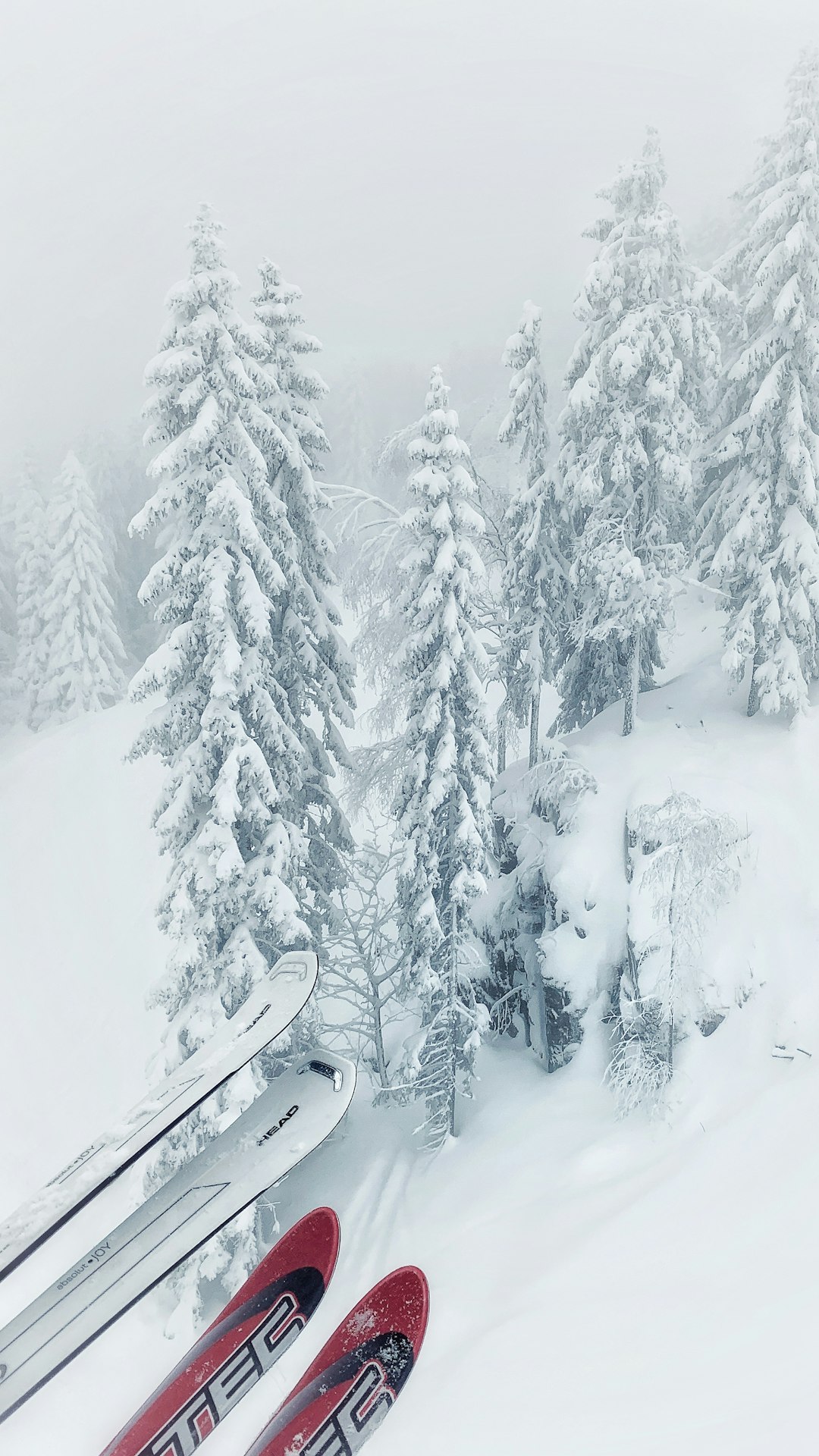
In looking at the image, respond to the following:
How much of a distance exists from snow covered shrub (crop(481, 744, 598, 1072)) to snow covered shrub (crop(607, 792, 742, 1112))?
123 centimetres

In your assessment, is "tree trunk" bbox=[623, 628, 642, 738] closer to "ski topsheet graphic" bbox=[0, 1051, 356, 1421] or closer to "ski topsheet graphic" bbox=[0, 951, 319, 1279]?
"ski topsheet graphic" bbox=[0, 951, 319, 1279]

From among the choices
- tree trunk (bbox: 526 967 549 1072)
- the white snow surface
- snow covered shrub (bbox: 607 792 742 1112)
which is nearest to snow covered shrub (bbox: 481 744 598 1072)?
tree trunk (bbox: 526 967 549 1072)

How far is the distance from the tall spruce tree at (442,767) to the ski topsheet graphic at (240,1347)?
325cm

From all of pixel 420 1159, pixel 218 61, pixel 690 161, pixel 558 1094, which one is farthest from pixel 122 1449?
pixel 218 61

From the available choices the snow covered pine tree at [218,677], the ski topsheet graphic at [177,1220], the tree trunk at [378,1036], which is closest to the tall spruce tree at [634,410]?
the snow covered pine tree at [218,677]

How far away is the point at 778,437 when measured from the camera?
10.5 metres

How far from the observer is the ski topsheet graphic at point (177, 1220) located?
443 centimetres

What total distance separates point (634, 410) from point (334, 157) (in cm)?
1239

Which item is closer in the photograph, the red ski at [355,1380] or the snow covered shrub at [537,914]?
the red ski at [355,1380]

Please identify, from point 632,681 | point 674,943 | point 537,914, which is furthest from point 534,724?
point 674,943

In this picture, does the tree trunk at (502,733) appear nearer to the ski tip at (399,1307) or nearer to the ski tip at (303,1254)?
the ski tip at (303,1254)

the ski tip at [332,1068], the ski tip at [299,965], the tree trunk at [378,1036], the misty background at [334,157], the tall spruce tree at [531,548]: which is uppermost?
the misty background at [334,157]

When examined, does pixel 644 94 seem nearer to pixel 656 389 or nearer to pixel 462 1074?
pixel 656 389

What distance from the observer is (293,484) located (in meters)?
8.48
